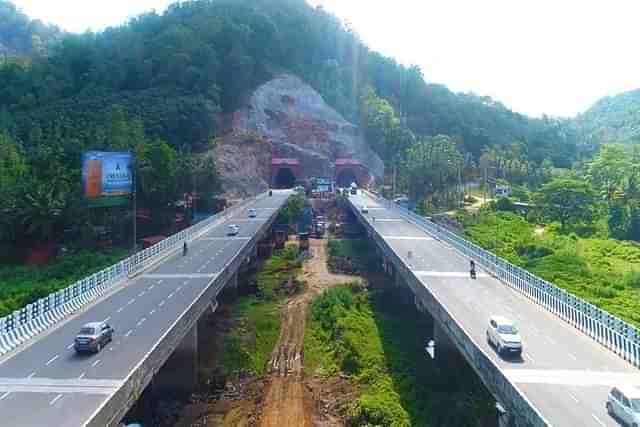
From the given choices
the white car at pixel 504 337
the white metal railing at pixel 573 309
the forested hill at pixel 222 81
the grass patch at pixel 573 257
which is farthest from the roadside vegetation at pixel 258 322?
the forested hill at pixel 222 81

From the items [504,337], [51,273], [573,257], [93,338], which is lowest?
[51,273]

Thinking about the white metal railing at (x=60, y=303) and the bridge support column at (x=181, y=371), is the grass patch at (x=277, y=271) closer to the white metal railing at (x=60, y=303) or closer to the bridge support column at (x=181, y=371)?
the white metal railing at (x=60, y=303)

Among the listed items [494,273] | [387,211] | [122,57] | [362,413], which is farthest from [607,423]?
[122,57]

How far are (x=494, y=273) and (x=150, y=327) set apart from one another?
26.1m

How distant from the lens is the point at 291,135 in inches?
5310

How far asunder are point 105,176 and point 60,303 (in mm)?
19759

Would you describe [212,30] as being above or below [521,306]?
above

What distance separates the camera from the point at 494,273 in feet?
141

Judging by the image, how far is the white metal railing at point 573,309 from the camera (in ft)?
82.1

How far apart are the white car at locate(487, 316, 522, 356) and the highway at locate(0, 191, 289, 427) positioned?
15293 mm

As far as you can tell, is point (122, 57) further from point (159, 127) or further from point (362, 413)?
point (362, 413)

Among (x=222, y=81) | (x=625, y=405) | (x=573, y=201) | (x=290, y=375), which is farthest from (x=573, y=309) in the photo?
(x=222, y=81)

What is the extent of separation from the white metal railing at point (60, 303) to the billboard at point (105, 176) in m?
6.21

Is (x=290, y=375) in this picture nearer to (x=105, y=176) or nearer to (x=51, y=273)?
(x=105, y=176)
